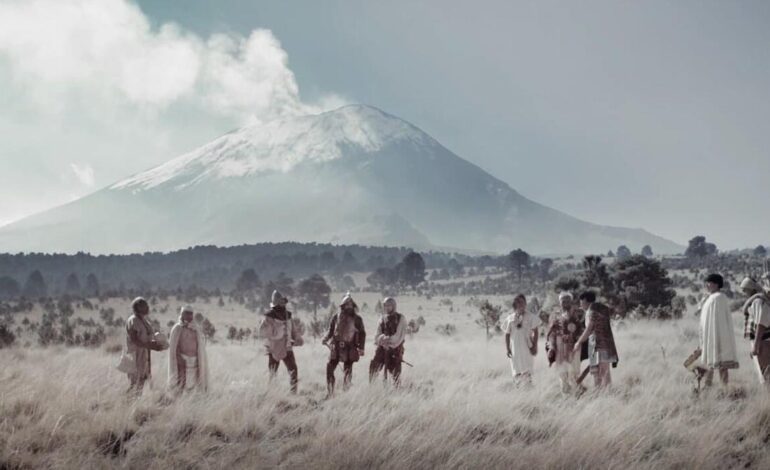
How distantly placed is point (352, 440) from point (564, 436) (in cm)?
216

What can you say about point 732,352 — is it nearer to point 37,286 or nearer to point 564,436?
point 564,436

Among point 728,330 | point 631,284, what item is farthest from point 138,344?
point 631,284

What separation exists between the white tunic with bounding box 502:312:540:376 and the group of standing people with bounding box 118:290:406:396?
189cm

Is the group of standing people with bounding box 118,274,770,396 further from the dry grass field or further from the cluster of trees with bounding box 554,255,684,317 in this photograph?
the cluster of trees with bounding box 554,255,684,317

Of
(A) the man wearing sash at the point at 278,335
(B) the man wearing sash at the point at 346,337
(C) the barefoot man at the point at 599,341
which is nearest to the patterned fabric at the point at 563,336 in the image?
(C) the barefoot man at the point at 599,341

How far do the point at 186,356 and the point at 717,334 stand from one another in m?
8.02

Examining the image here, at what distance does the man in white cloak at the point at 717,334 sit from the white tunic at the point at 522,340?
2540mm

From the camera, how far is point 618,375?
39.0ft

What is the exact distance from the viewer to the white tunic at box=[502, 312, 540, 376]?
32.7 feet

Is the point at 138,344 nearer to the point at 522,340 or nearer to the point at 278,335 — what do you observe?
the point at 278,335

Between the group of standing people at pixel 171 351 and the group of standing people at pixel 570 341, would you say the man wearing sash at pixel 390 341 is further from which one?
the group of standing people at pixel 171 351

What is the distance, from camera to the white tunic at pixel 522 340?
995 centimetres

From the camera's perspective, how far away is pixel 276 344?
1044 cm

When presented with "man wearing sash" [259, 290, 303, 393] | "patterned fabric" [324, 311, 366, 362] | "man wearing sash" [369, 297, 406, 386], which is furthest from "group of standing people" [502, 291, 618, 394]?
"man wearing sash" [259, 290, 303, 393]
